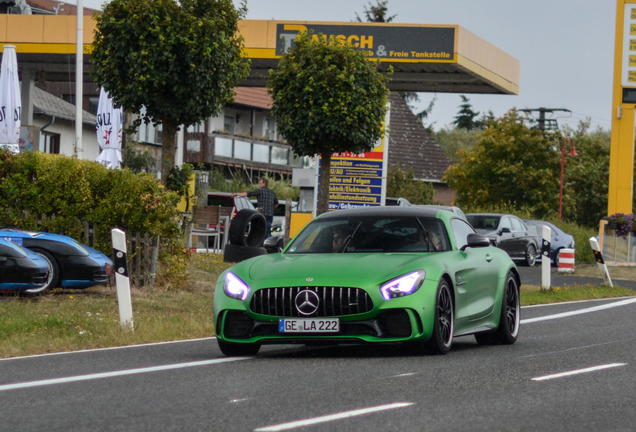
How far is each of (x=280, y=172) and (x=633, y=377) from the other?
177 ft

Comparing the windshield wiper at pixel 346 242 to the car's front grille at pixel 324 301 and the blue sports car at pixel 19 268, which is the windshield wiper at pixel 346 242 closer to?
the car's front grille at pixel 324 301

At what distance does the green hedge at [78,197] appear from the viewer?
15.3 meters

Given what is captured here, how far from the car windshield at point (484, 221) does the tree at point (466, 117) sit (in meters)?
101

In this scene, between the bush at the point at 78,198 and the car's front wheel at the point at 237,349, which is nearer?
the car's front wheel at the point at 237,349

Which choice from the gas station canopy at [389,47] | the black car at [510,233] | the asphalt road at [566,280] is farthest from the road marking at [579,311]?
the gas station canopy at [389,47]

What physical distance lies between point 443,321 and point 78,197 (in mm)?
7611

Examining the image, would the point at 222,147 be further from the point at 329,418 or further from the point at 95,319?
the point at 329,418

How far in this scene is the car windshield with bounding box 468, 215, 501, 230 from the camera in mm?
30000

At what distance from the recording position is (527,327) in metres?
13.2

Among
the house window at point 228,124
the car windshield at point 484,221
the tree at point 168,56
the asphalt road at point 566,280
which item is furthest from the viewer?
the house window at point 228,124

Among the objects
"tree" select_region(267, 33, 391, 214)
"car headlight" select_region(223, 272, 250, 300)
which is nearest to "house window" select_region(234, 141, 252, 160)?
"tree" select_region(267, 33, 391, 214)

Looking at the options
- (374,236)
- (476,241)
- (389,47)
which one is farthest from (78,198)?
(389,47)

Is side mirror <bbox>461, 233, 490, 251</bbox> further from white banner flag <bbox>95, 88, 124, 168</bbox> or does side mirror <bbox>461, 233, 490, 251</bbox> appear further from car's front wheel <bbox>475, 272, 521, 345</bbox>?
white banner flag <bbox>95, 88, 124, 168</bbox>

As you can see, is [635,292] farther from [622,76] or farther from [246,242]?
Result: [622,76]
